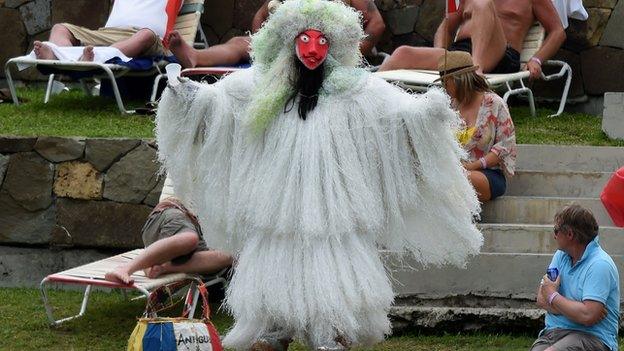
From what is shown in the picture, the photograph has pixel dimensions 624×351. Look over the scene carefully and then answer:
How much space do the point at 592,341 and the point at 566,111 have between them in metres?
5.12

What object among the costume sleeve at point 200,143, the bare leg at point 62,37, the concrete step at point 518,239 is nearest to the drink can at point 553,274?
the concrete step at point 518,239

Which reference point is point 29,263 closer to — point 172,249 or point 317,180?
point 172,249

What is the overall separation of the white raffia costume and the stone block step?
1.75 ft

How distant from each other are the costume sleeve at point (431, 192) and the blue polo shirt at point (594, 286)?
616 mm

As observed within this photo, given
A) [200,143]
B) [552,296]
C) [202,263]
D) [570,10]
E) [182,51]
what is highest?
[570,10]

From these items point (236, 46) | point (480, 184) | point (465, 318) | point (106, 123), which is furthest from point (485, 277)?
point (236, 46)

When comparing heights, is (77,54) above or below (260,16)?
below

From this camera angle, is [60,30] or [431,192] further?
[60,30]

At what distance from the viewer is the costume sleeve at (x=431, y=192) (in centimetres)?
571

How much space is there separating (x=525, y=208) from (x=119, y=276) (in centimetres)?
217

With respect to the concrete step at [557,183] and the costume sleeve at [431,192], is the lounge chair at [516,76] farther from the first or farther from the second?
→ the costume sleeve at [431,192]

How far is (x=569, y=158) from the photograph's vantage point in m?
Answer: 8.00

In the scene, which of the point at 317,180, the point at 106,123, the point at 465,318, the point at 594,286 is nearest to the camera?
the point at 594,286

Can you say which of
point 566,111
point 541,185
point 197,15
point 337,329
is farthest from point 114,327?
point 566,111
